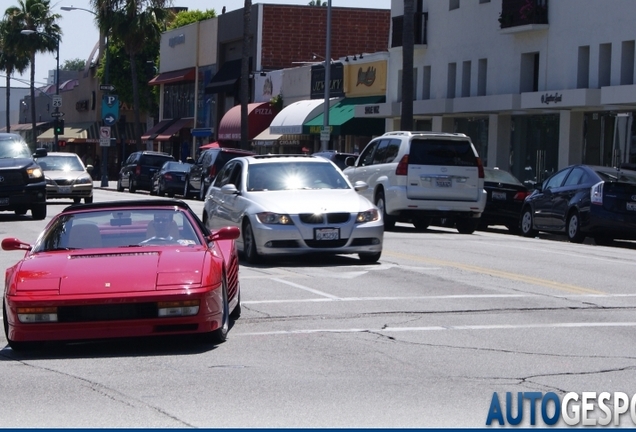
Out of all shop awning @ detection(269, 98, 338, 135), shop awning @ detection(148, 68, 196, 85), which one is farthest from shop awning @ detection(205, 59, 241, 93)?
shop awning @ detection(269, 98, 338, 135)

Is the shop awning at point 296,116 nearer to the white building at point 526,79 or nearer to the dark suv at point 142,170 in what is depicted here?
the white building at point 526,79

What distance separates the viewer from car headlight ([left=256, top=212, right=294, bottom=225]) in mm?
16438

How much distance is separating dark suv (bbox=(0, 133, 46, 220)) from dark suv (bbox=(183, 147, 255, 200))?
29.0 ft

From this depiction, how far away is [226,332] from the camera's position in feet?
34.3

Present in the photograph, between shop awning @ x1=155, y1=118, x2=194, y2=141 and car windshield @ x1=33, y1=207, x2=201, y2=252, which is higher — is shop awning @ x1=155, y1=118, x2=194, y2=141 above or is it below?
above

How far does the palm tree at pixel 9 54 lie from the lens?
288 feet

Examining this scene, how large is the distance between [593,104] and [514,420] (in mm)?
28321

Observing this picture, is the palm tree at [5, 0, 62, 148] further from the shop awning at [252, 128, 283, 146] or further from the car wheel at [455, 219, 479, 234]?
the car wheel at [455, 219, 479, 234]

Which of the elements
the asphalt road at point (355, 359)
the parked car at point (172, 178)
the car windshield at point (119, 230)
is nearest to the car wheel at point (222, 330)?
the asphalt road at point (355, 359)

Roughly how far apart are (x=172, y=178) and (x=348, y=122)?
7.98 metres

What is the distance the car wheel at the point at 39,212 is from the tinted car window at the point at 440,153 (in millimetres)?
8969

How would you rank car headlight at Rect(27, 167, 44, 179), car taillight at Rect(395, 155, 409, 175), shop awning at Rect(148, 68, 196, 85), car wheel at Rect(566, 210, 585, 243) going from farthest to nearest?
shop awning at Rect(148, 68, 196, 85)
car headlight at Rect(27, 167, 44, 179)
car taillight at Rect(395, 155, 409, 175)
car wheel at Rect(566, 210, 585, 243)

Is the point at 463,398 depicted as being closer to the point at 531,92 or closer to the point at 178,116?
the point at 531,92
